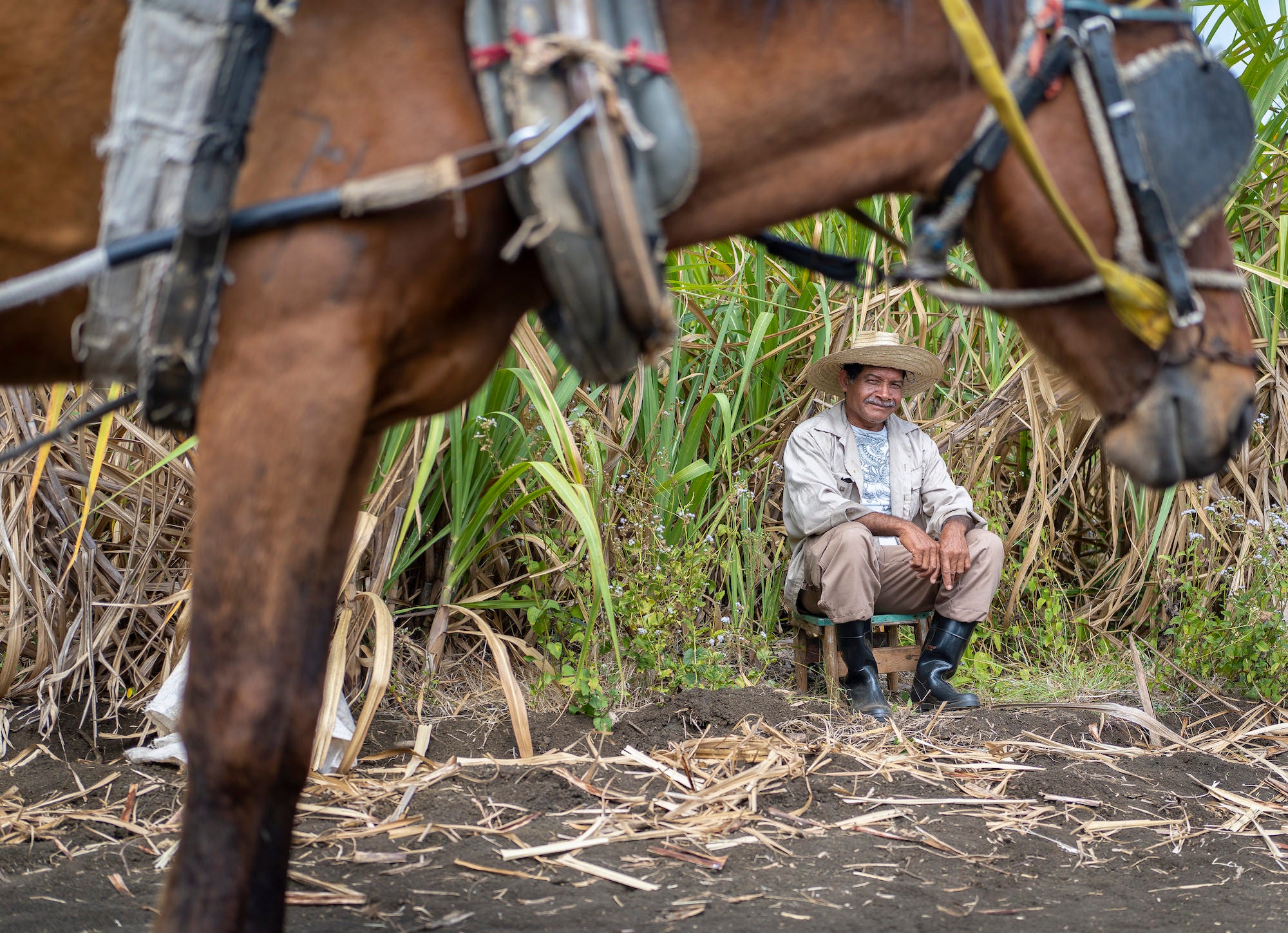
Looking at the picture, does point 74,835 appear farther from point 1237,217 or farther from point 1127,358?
point 1237,217

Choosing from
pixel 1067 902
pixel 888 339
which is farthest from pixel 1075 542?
pixel 1067 902

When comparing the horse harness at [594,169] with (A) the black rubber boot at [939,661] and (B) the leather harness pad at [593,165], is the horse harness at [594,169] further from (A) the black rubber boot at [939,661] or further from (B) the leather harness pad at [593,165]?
(A) the black rubber boot at [939,661]

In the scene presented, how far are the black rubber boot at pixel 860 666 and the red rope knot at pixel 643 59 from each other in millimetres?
2908

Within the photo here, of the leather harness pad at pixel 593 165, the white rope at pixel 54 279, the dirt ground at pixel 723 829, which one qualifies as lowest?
the dirt ground at pixel 723 829

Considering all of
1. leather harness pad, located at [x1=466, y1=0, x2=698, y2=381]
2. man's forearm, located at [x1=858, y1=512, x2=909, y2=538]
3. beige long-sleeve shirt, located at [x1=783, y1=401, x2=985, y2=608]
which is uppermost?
leather harness pad, located at [x1=466, y1=0, x2=698, y2=381]

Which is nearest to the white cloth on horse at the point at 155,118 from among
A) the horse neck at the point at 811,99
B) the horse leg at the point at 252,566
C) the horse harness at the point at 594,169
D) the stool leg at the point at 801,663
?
the horse harness at the point at 594,169

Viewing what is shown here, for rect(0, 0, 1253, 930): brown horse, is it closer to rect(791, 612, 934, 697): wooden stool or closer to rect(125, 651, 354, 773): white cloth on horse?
rect(125, 651, 354, 773): white cloth on horse

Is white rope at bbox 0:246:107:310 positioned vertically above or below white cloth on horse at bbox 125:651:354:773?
above

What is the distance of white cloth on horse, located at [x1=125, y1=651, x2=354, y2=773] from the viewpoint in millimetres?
2535

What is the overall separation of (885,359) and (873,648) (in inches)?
44.0

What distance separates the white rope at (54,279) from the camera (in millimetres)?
1051

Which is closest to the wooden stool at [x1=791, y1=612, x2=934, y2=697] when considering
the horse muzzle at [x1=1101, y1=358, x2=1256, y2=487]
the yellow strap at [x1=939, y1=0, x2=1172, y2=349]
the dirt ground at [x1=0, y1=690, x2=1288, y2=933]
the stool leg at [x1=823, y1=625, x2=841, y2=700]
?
the stool leg at [x1=823, y1=625, x2=841, y2=700]

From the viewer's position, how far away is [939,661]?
3.85m

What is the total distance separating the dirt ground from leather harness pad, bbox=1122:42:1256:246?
4.57 feet
